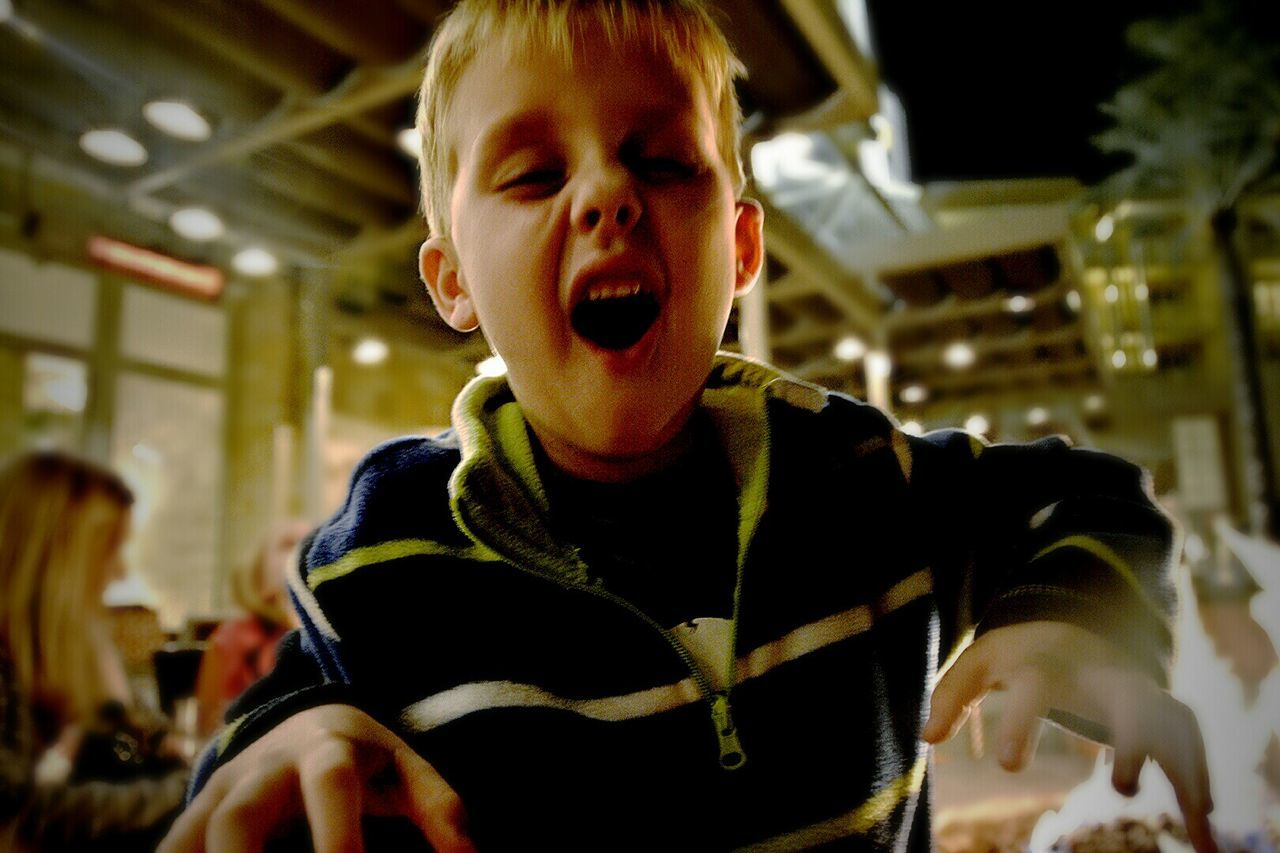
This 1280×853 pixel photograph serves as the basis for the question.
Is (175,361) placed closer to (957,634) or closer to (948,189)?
(948,189)

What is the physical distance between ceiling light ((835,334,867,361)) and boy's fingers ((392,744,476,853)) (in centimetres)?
307

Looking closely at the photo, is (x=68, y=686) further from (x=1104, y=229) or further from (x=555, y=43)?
(x=1104, y=229)

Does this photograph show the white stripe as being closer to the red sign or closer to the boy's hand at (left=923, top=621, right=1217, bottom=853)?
the boy's hand at (left=923, top=621, right=1217, bottom=853)

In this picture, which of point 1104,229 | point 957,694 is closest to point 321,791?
point 957,694

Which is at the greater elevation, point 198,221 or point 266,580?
point 198,221

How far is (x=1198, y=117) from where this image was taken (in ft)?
20.5

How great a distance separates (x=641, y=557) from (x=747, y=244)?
311 millimetres

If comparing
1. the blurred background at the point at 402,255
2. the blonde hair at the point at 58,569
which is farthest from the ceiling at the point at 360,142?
the blonde hair at the point at 58,569

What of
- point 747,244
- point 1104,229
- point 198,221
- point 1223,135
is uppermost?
point 1223,135

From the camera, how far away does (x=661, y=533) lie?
2.22ft

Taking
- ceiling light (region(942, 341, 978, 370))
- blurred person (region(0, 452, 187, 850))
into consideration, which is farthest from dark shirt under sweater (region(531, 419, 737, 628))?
ceiling light (region(942, 341, 978, 370))

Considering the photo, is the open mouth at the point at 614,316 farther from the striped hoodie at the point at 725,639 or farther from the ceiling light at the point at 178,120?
the ceiling light at the point at 178,120

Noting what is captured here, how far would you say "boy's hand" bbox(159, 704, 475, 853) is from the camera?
16.1 inches

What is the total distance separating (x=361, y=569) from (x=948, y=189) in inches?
130
